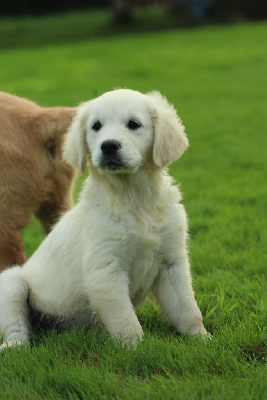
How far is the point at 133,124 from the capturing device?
3402 mm

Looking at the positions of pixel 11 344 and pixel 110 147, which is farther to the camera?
pixel 11 344

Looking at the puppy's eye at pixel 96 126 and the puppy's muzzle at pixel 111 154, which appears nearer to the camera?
the puppy's muzzle at pixel 111 154

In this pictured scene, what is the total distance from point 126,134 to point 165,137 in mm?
222

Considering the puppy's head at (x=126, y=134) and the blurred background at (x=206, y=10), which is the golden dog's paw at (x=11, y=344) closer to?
the puppy's head at (x=126, y=134)

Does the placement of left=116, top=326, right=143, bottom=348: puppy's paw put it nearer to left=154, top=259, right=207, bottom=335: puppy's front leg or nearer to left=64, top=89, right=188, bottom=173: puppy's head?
left=154, top=259, right=207, bottom=335: puppy's front leg

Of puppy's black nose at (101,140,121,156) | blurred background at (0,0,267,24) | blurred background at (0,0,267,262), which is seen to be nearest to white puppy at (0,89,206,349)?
puppy's black nose at (101,140,121,156)

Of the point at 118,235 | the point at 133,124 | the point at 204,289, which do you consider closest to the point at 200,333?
the point at 118,235

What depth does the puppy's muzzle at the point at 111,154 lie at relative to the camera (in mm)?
3215

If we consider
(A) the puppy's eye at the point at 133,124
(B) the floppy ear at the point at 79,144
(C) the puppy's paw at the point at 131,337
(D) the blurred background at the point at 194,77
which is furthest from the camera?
(D) the blurred background at the point at 194,77

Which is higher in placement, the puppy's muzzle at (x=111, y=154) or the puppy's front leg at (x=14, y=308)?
the puppy's muzzle at (x=111, y=154)

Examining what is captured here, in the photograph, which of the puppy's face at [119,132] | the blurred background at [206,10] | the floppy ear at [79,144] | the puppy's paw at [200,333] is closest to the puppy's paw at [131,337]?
the puppy's paw at [200,333]

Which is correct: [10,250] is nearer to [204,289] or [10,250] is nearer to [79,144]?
[79,144]

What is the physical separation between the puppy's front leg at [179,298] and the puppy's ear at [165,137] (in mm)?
545

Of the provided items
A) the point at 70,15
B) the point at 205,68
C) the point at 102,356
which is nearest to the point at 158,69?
the point at 205,68
